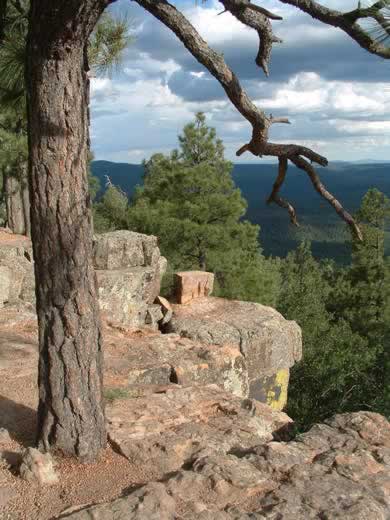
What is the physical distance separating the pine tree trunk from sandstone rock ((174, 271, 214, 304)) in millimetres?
7821

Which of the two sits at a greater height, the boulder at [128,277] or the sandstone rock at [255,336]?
the boulder at [128,277]

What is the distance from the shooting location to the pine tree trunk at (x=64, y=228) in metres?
3.64

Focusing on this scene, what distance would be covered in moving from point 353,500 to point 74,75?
361 centimetres

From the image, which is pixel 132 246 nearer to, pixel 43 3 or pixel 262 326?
pixel 262 326

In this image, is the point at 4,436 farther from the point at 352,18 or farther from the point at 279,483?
the point at 352,18

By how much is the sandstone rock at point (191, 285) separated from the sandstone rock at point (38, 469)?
818 cm

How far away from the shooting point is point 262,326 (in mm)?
10828

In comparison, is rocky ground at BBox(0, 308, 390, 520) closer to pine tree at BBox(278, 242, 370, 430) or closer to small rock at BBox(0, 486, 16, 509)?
small rock at BBox(0, 486, 16, 509)

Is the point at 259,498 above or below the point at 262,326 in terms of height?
above

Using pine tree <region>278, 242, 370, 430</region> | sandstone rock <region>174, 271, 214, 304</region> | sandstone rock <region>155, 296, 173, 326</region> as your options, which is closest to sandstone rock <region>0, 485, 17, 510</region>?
sandstone rock <region>155, 296, 173, 326</region>

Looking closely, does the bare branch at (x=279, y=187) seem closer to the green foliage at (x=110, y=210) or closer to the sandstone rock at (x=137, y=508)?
the sandstone rock at (x=137, y=508)

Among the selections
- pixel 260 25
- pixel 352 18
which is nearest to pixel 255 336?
pixel 260 25

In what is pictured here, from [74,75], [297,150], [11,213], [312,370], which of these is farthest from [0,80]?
[312,370]

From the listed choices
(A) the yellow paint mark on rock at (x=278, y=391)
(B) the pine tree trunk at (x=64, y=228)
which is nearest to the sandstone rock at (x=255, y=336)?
(A) the yellow paint mark on rock at (x=278, y=391)
